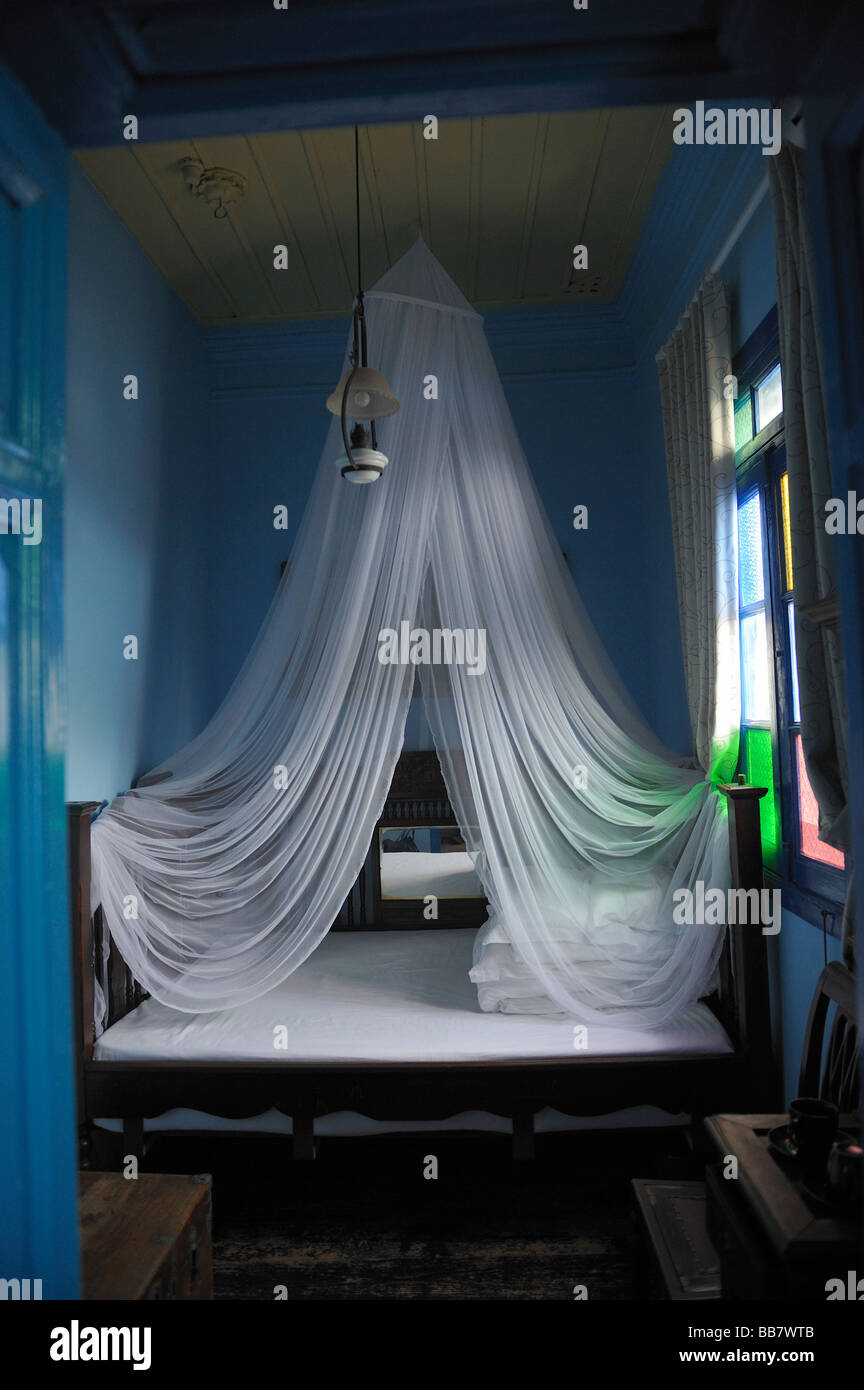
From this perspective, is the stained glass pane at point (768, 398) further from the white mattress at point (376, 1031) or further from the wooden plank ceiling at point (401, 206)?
the white mattress at point (376, 1031)

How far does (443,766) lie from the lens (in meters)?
2.68

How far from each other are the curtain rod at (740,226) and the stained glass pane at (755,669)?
3.76 ft

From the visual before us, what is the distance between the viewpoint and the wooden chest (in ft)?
4.41

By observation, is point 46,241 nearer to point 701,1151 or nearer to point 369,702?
point 369,702

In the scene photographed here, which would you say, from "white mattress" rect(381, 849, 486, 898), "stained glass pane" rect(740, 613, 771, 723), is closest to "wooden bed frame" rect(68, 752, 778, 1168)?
"stained glass pane" rect(740, 613, 771, 723)

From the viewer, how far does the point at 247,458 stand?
4172 mm

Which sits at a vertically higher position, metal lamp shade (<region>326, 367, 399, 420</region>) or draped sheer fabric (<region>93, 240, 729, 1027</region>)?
metal lamp shade (<region>326, 367, 399, 420</region>)

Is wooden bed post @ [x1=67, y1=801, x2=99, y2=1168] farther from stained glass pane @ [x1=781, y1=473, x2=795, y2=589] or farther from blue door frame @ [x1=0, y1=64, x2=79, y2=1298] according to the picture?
stained glass pane @ [x1=781, y1=473, x2=795, y2=589]

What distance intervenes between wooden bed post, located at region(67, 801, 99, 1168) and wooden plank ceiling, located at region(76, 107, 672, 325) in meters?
1.95

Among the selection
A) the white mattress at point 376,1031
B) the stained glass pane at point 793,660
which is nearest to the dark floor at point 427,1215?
the white mattress at point 376,1031

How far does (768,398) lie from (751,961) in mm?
1655

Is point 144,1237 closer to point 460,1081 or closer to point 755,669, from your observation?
point 460,1081

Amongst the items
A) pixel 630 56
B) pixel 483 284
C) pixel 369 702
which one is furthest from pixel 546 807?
pixel 483 284

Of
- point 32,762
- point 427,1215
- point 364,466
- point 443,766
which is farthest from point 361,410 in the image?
point 427,1215
